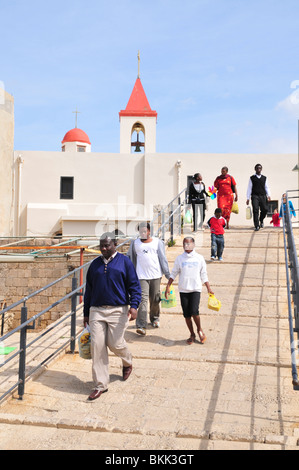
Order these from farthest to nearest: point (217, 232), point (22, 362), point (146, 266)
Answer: point (217, 232), point (146, 266), point (22, 362)

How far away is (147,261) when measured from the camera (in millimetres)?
6598

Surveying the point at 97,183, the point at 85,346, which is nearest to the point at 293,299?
the point at 85,346

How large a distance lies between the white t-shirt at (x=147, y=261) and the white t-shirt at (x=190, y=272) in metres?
0.35

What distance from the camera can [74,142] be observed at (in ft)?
117

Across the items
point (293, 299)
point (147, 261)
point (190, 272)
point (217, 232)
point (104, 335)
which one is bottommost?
point (104, 335)

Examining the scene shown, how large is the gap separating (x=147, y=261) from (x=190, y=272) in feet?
2.31

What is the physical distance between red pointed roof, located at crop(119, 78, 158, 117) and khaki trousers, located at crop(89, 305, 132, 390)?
23.5 m

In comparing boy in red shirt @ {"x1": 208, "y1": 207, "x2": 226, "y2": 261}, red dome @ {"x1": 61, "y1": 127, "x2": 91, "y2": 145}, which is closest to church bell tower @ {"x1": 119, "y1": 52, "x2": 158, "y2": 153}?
red dome @ {"x1": 61, "y1": 127, "x2": 91, "y2": 145}

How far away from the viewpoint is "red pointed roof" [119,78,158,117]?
2712 cm

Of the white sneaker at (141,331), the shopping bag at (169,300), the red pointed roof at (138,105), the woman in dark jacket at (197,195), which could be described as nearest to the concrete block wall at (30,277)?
the woman in dark jacket at (197,195)

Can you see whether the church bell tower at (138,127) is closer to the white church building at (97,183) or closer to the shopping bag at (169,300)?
the white church building at (97,183)

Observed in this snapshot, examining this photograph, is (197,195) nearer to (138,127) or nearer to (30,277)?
(30,277)

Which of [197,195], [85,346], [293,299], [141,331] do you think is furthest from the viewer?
[197,195]

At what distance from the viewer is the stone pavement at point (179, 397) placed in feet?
12.5
